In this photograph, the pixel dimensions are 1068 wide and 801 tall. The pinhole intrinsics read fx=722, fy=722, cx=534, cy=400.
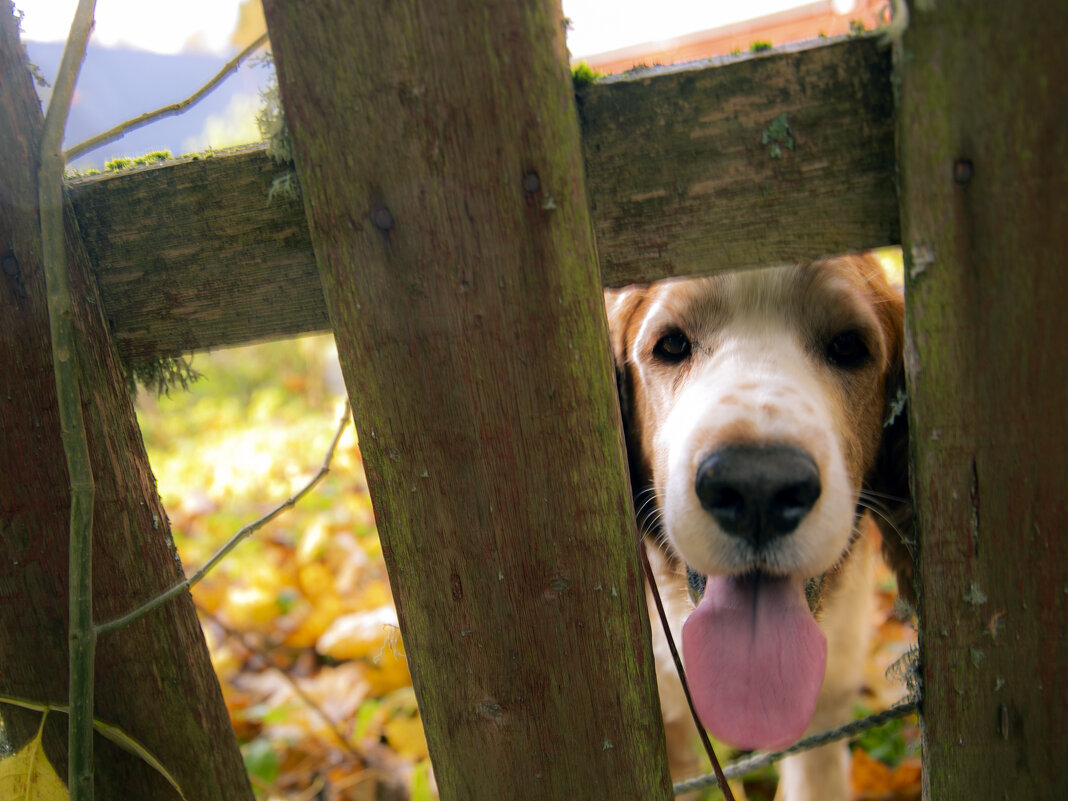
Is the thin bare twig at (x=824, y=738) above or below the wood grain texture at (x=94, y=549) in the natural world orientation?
below

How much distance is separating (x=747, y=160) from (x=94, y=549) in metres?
1.21

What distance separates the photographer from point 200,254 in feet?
3.73

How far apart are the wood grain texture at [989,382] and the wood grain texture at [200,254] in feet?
2.91

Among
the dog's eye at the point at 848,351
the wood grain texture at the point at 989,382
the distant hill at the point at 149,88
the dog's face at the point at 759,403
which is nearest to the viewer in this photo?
the wood grain texture at the point at 989,382

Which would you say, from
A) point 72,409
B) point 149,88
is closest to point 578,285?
point 72,409

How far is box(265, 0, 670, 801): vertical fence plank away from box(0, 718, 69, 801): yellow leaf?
62 cm

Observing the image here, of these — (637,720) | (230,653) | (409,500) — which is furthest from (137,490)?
(230,653)

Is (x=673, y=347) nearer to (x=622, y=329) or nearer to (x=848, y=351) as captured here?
(x=622, y=329)

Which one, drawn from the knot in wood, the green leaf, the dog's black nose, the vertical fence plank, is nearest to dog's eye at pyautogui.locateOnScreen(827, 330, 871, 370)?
the dog's black nose

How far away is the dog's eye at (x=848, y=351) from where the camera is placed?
174 cm

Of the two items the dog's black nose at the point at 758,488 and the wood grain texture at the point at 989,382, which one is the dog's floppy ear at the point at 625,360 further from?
the wood grain texture at the point at 989,382

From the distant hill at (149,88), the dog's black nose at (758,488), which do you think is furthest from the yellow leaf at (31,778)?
the distant hill at (149,88)

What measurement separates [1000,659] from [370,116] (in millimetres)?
1223

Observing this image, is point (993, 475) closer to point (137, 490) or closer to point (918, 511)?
point (918, 511)
